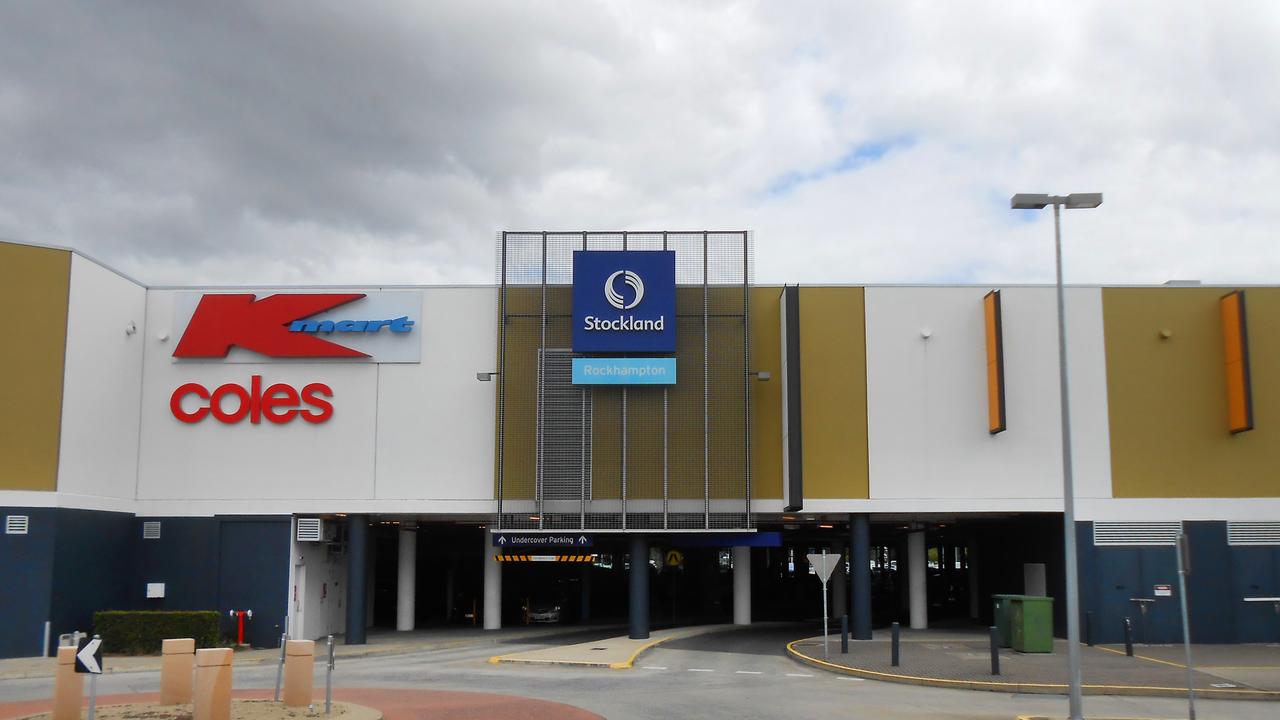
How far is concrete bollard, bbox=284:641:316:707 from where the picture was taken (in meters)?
18.1

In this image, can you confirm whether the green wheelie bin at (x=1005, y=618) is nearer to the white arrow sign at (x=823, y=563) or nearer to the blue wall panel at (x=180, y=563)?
the white arrow sign at (x=823, y=563)

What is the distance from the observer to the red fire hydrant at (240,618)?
3262cm

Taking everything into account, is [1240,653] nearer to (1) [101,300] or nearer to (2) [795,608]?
(2) [795,608]

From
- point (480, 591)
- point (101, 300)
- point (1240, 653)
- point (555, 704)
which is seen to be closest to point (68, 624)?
point (101, 300)

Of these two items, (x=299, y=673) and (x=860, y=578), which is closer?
(x=299, y=673)

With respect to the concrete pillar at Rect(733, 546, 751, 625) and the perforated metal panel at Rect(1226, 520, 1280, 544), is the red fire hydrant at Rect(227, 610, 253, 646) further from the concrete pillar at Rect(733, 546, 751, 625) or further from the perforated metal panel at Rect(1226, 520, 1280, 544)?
the perforated metal panel at Rect(1226, 520, 1280, 544)

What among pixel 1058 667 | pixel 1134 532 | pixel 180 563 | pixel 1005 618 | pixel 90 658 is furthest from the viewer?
pixel 180 563

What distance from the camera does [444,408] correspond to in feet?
113

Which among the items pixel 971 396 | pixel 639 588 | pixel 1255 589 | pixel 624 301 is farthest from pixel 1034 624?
pixel 624 301

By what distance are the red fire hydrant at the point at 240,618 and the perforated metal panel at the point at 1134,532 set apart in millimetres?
24139

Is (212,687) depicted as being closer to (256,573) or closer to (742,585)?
(256,573)

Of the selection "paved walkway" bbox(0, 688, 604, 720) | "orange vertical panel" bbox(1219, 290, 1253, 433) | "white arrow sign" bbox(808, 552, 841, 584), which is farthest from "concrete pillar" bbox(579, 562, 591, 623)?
"paved walkway" bbox(0, 688, 604, 720)

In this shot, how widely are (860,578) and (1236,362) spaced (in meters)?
12.4

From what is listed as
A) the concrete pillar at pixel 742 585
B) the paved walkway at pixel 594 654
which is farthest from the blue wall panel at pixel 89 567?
the concrete pillar at pixel 742 585
